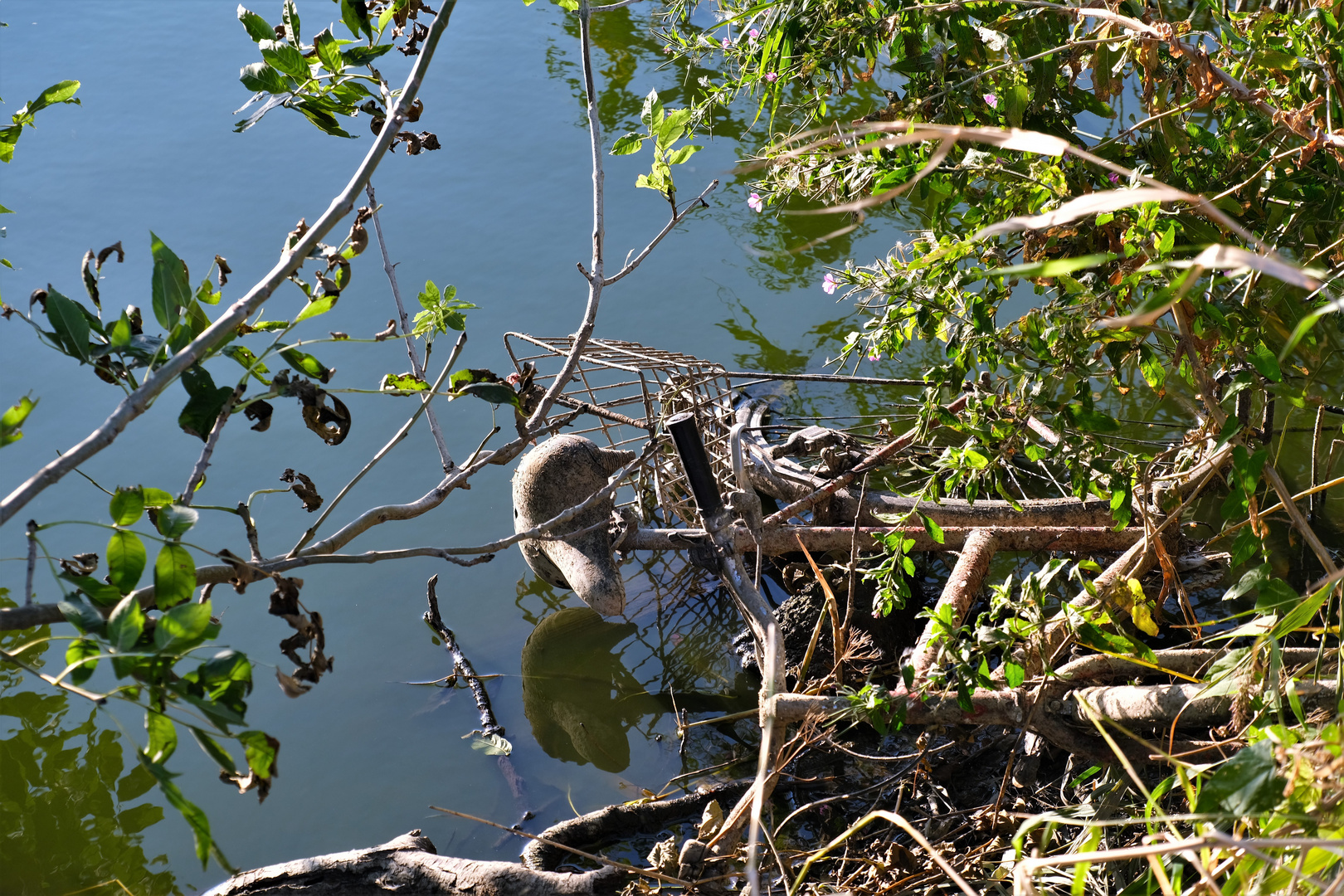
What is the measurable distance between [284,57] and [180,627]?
0.72 metres

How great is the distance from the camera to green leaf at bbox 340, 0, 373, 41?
1.13 metres

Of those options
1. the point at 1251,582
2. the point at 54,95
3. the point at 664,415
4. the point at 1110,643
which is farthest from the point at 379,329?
the point at 1251,582

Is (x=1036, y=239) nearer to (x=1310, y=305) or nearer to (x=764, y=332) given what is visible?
(x=1310, y=305)

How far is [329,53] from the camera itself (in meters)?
1.12

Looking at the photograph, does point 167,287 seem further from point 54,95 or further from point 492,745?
point 492,745

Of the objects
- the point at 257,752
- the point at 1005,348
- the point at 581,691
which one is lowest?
the point at 581,691

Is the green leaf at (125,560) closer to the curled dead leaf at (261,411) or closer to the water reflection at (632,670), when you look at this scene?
the curled dead leaf at (261,411)

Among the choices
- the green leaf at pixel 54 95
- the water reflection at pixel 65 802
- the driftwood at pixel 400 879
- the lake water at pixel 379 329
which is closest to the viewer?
the green leaf at pixel 54 95

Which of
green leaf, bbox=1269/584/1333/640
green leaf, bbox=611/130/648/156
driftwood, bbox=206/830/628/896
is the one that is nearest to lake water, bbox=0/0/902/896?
driftwood, bbox=206/830/628/896

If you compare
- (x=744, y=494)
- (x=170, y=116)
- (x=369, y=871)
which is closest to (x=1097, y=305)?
(x=744, y=494)

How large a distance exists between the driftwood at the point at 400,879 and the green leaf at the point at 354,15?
164 cm

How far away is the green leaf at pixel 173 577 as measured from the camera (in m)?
0.81

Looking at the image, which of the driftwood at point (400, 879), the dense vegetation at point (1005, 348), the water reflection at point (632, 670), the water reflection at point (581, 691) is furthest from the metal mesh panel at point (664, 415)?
the driftwood at point (400, 879)

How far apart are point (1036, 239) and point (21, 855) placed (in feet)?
9.46
